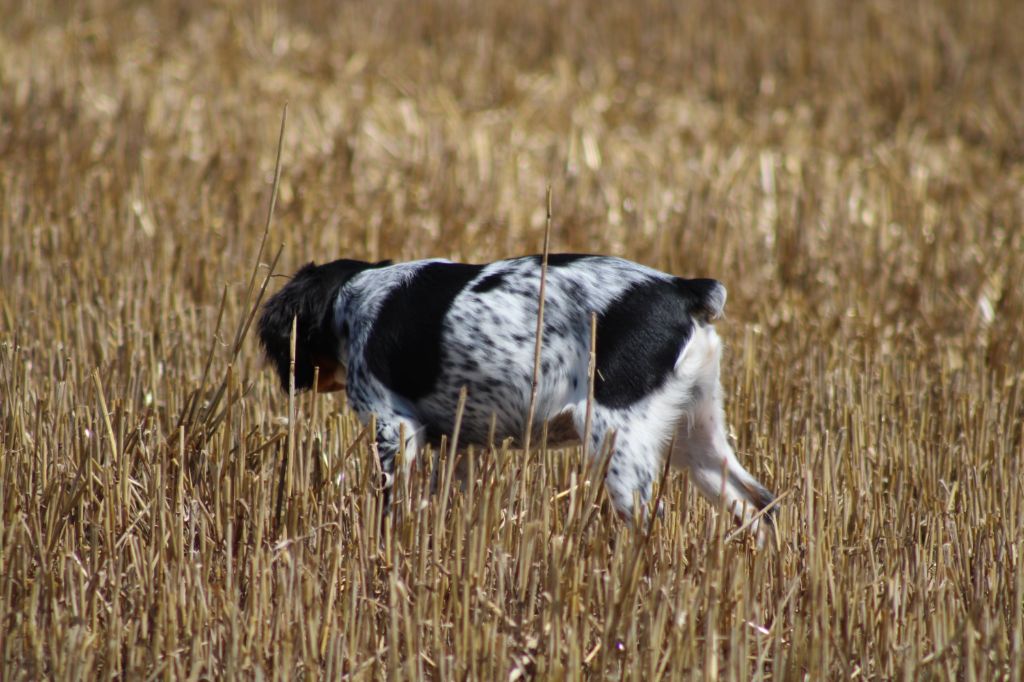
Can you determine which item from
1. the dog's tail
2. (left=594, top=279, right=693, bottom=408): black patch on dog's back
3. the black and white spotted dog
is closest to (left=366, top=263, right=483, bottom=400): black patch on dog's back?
the black and white spotted dog

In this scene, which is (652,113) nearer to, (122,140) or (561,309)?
(122,140)

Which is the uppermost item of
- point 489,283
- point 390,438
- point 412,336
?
point 489,283

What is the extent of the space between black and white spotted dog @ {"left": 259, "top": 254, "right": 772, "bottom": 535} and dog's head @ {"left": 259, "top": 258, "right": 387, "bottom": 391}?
85 mm

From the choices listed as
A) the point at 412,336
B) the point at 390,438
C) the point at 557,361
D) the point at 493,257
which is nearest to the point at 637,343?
the point at 557,361

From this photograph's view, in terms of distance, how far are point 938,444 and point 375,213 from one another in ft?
11.5

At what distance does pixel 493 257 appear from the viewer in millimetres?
6523

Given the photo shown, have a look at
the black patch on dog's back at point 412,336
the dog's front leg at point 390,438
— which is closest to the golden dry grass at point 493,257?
the dog's front leg at point 390,438

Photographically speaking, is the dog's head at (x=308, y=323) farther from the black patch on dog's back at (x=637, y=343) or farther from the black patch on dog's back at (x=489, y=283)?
the black patch on dog's back at (x=637, y=343)

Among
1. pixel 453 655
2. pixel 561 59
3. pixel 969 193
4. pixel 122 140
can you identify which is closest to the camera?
pixel 453 655

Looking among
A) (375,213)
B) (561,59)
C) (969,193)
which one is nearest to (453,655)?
(375,213)

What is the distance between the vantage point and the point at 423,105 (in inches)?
355

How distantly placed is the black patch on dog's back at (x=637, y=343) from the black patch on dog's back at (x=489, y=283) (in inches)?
13.5

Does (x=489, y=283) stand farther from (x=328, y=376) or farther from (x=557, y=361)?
(x=328, y=376)

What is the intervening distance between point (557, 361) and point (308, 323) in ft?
2.87
